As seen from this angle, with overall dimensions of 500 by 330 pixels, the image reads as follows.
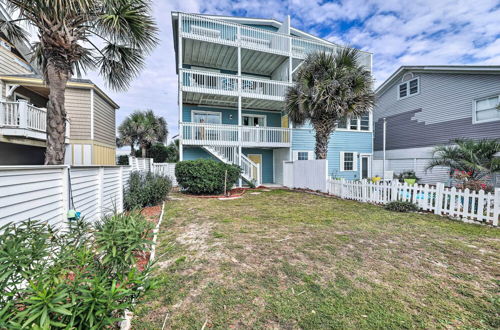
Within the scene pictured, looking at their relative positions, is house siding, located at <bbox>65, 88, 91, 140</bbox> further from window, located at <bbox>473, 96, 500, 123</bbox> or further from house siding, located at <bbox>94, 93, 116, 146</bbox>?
window, located at <bbox>473, 96, 500, 123</bbox>

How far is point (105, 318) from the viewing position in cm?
129

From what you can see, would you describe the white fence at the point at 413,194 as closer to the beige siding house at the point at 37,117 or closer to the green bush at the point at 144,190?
the green bush at the point at 144,190

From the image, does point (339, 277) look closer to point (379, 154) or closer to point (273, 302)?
point (273, 302)

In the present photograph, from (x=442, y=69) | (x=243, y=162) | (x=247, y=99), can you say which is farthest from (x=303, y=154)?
(x=442, y=69)

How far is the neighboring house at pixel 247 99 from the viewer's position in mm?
12000

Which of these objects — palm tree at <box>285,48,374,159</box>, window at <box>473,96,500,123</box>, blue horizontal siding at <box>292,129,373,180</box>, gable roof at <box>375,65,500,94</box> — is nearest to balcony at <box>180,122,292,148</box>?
blue horizontal siding at <box>292,129,373,180</box>

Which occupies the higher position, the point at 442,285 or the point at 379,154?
the point at 379,154

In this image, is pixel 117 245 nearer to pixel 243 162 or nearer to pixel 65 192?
pixel 65 192

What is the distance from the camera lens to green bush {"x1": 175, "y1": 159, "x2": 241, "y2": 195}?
10039mm

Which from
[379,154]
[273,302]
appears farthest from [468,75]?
[273,302]

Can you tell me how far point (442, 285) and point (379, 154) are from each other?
17.1 m

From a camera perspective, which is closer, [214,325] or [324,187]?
[214,325]

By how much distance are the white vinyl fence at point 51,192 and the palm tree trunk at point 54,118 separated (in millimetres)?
940

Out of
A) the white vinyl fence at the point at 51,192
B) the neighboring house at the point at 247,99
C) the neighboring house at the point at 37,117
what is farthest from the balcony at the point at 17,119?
the white vinyl fence at the point at 51,192
